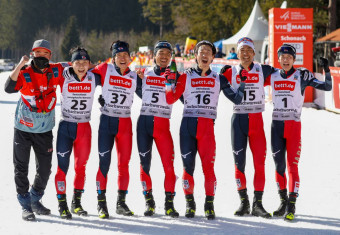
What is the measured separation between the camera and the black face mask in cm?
572

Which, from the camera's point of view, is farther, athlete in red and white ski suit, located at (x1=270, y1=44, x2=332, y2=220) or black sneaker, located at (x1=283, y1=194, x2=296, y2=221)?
athlete in red and white ski suit, located at (x1=270, y1=44, x2=332, y2=220)

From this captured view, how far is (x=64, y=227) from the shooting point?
5.39m

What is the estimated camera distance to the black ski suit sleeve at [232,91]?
580 centimetres

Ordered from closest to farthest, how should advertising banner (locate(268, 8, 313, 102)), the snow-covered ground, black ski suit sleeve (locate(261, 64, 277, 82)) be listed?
the snow-covered ground < black ski suit sleeve (locate(261, 64, 277, 82)) < advertising banner (locate(268, 8, 313, 102))

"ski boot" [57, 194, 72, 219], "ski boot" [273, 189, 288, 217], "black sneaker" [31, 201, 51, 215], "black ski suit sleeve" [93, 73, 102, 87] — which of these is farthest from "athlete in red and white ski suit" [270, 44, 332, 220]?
"black sneaker" [31, 201, 51, 215]

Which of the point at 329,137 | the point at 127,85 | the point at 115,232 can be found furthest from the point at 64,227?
the point at 329,137

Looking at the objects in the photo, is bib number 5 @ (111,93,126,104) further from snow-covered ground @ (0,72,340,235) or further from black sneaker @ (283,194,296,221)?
black sneaker @ (283,194,296,221)

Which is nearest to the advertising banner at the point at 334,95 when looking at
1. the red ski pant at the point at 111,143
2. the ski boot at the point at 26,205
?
the red ski pant at the point at 111,143

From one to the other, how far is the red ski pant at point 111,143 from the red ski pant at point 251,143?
1236 mm

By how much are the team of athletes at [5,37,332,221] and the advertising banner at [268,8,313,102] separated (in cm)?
1303

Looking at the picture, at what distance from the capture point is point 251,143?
19.7 ft

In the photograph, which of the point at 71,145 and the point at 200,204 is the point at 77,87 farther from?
the point at 200,204

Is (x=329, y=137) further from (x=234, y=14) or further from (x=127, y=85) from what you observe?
(x=234, y=14)

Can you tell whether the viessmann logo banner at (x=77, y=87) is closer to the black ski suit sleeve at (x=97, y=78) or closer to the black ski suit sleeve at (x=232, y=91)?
the black ski suit sleeve at (x=97, y=78)
